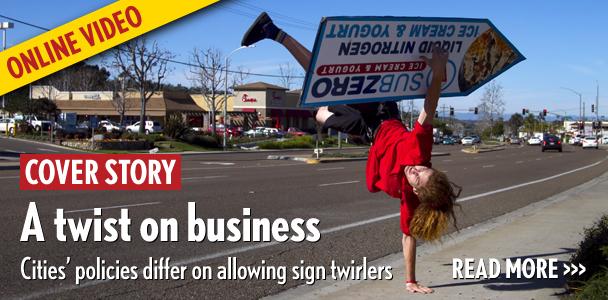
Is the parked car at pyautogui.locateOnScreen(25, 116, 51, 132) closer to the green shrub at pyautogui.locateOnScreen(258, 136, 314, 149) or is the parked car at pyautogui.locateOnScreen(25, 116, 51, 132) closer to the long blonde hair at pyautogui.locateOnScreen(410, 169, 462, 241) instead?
the green shrub at pyautogui.locateOnScreen(258, 136, 314, 149)

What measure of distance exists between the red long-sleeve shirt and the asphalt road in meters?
1.48

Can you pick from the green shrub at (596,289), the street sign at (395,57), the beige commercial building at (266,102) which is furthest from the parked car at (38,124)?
the green shrub at (596,289)

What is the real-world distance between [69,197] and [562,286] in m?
10.2

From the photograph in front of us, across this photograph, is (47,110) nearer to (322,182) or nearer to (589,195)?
(322,182)

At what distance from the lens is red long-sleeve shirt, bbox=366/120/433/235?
565 centimetres

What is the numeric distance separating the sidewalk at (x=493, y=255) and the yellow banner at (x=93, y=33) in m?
3.25

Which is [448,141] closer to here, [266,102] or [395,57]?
[266,102]

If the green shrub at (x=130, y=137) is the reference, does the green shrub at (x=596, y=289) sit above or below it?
below

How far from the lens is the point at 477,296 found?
6.23m

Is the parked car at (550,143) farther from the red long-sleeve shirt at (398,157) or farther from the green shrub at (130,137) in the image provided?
the red long-sleeve shirt at (398,157)

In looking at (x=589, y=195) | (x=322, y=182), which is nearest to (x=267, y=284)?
(x=589, y=195)

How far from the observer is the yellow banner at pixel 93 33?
4.03 m

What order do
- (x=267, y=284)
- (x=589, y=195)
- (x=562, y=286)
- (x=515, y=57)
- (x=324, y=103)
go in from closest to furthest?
(x=324, y=103) < (x=515, y=57) < (x=562, y=286) < (x=267, y=284) < (x=589, y=195)

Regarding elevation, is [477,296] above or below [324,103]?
below
